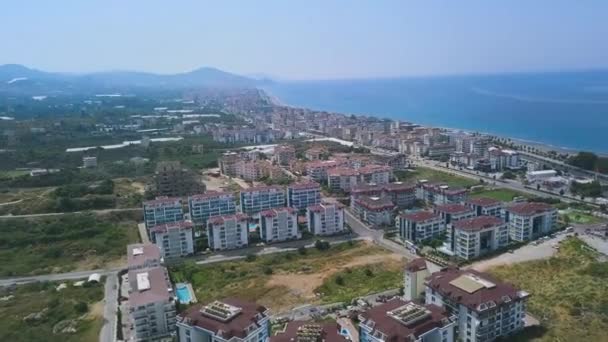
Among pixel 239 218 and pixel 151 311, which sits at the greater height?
pixel 239 218

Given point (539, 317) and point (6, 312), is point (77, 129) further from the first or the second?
point (539, 317)

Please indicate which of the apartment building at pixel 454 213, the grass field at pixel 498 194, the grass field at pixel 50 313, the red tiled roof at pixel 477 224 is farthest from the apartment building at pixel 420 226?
the grass field at pixel 50 313

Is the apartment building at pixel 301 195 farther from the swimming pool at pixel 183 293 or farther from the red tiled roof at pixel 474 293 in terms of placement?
the red tiled roof at pixel 474 293

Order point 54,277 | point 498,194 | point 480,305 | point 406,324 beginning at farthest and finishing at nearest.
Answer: point 498,194 → point 54,277 → point 480,305 → point 406,324

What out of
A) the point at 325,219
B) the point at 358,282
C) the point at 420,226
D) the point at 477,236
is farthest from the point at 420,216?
the point at 358,282

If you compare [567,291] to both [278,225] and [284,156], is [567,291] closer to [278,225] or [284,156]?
[278,225]

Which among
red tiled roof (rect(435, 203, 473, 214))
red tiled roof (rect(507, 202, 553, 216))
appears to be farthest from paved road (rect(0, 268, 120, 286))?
red tiled roof (rect(507, 202, 553, 216))

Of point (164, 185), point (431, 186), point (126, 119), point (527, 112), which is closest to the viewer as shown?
point (431, 186)

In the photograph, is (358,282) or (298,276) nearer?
(358,282)

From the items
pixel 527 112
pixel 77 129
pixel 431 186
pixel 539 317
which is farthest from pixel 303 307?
pixel 527 112
